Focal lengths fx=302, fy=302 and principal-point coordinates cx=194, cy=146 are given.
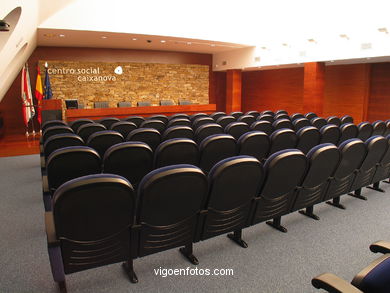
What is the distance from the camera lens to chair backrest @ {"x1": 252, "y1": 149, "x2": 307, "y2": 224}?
9.26ft

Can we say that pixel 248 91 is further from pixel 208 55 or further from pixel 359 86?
pixel 359 86

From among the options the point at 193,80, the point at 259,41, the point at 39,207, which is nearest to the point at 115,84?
the point at 193,80

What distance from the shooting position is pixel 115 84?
48.0ft

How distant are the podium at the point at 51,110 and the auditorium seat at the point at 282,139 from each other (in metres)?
7.77

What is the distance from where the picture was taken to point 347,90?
13.6 metres

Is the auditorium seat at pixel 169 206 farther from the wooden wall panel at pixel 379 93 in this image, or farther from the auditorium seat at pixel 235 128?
the wooden wall panel at pixel 379 93

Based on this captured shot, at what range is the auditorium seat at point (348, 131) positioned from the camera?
573 cm

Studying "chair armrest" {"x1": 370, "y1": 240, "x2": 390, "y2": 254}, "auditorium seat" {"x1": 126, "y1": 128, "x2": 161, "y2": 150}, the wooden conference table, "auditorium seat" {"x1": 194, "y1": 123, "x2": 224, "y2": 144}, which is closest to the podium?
the wooden conference table

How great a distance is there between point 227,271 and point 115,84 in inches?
525

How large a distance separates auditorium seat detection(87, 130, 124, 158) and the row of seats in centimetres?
204

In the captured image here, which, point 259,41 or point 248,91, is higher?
point 259,41

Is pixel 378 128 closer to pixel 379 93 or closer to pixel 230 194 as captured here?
pixel 230 194

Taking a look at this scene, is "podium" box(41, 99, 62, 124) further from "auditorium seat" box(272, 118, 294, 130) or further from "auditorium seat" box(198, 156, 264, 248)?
"auditorium seat" box(198, 156, 264, 248)

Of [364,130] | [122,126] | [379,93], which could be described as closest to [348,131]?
[364,130]
